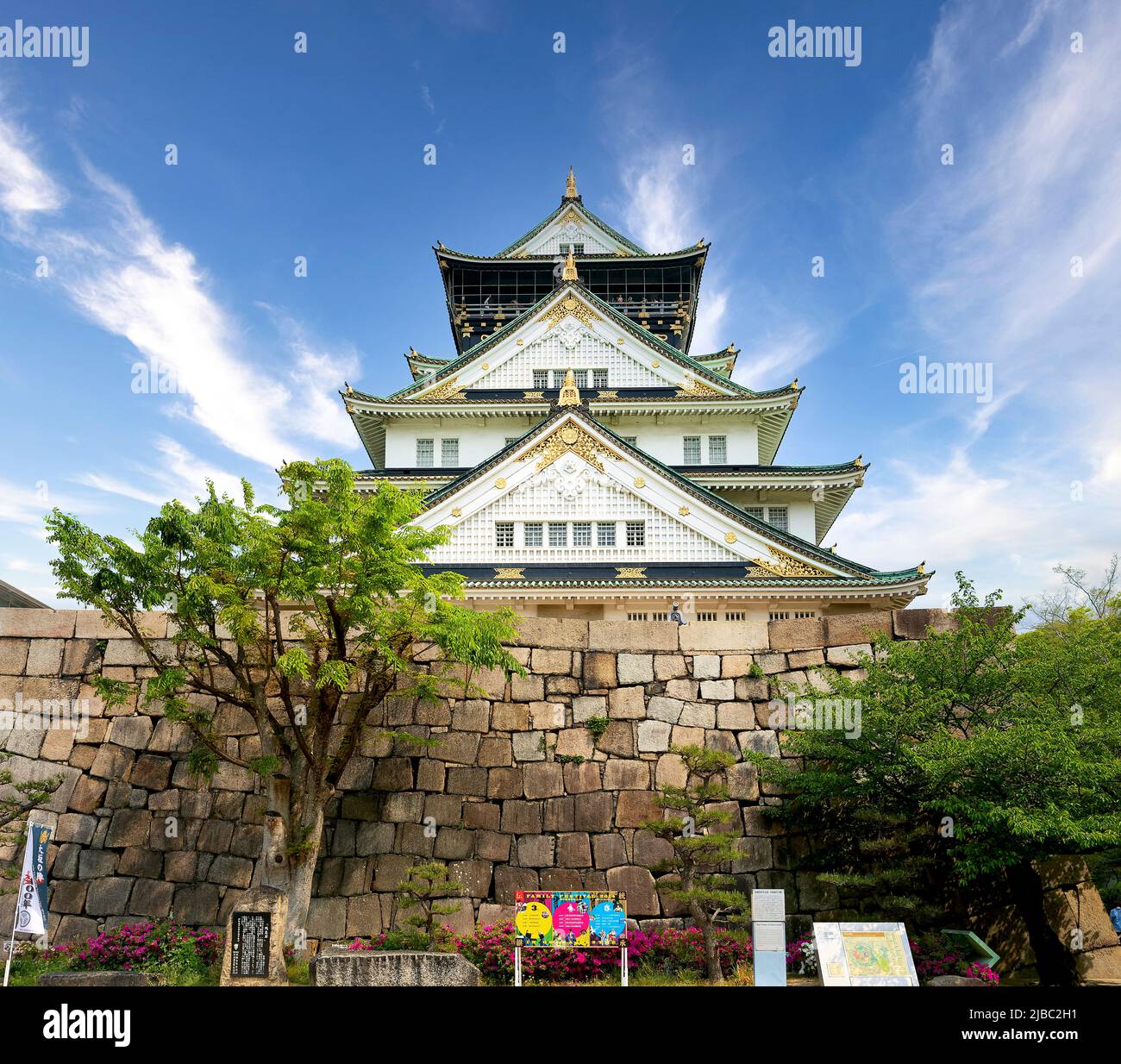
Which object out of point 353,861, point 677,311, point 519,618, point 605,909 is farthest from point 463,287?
point 605,909

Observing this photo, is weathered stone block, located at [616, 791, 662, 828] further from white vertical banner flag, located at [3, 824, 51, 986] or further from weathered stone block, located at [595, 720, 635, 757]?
white vertical banner flag, located at [3, 824, 51, 986]

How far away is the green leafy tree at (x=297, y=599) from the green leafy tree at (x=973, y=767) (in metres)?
4.35

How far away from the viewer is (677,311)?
1214 inches

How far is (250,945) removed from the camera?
8711 mm

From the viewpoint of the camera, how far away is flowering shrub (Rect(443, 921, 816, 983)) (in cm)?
966

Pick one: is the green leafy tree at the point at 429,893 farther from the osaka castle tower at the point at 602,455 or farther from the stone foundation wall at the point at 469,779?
the osaka castle tower at the point at 602,455

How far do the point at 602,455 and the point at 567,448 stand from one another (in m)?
0.87

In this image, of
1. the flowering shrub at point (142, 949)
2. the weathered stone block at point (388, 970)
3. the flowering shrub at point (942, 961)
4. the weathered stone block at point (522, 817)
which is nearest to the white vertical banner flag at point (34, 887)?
the flowering shrub at point (142, 949)

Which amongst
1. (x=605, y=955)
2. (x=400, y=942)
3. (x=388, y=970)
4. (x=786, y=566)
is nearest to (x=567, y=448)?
(x=786, y=566)

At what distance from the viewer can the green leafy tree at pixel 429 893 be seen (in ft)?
32.5

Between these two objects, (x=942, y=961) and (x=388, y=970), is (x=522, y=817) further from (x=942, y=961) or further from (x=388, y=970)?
(x=942, y=961)
